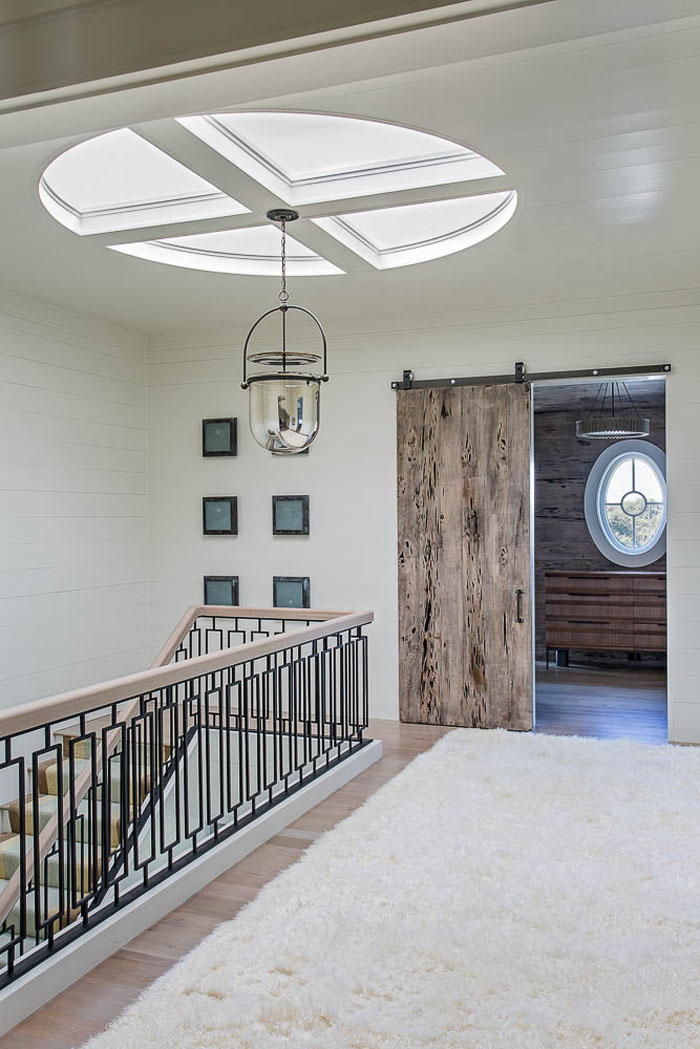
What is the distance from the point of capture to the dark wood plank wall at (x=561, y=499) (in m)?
9.29

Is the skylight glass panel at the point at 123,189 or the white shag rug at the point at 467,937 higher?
the skylight glass panel at the point at 123,189

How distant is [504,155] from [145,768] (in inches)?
106

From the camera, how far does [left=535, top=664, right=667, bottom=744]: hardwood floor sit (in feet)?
19.7

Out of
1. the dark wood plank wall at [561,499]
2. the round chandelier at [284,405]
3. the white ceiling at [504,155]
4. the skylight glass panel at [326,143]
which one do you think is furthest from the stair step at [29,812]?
the dark wood plank wall at [561,499]

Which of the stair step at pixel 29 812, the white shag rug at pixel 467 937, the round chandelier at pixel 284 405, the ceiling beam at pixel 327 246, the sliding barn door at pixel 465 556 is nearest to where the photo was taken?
the white shag rug at pixel 467 937

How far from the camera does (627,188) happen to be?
3.77 meters

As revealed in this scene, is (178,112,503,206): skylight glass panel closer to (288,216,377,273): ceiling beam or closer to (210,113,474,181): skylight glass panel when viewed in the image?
(210,113,474,181): skylight glass panel

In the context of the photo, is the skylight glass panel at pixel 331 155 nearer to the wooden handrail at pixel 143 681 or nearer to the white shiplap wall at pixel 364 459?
the wooden handrail at pixel 143 681

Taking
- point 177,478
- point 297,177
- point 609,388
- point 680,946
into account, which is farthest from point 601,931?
point 609,388

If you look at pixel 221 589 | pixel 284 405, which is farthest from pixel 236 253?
pixel 221 589

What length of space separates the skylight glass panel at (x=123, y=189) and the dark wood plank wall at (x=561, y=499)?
5477 millimetres

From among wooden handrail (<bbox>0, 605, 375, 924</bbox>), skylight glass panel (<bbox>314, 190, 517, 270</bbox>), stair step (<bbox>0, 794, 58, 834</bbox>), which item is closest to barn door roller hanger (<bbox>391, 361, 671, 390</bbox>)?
skylight glass panel (<bbox>314, 190, 517, 270</bbox>)

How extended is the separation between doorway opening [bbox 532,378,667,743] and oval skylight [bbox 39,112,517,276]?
12.5 ft

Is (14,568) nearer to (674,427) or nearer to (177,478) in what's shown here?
(177,478)
